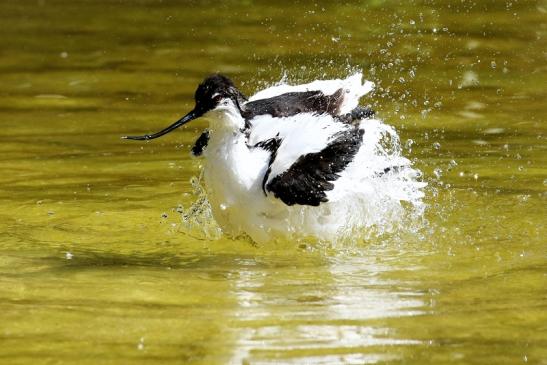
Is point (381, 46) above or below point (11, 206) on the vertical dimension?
above

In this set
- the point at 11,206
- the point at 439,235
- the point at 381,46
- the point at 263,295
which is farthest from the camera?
the point at 381,46

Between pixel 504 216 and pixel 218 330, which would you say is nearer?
pixel 218 330

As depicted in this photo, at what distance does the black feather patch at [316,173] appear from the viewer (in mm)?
6691

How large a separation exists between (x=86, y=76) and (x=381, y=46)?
2.87m

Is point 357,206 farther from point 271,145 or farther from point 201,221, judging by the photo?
point 201,221

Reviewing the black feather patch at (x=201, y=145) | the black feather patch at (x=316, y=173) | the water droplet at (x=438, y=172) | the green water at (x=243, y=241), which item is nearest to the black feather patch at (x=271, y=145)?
the black feather patch at (x=316, y=173)

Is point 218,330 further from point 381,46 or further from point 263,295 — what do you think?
point 381,46

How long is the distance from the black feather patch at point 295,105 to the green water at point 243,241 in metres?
0.76

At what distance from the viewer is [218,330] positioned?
572 centimetres

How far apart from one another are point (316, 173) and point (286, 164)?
22 cm

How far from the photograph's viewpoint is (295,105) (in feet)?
23.5

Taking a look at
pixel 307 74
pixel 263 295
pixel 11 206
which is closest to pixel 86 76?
pixel 307 74

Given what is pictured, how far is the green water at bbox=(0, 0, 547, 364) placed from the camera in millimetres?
5668

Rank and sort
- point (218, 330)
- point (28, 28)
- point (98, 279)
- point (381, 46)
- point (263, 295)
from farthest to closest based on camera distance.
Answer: point (28, 28)
point (381, 46)
point (98, 279)
point (263, 295)
point (218, 330)
